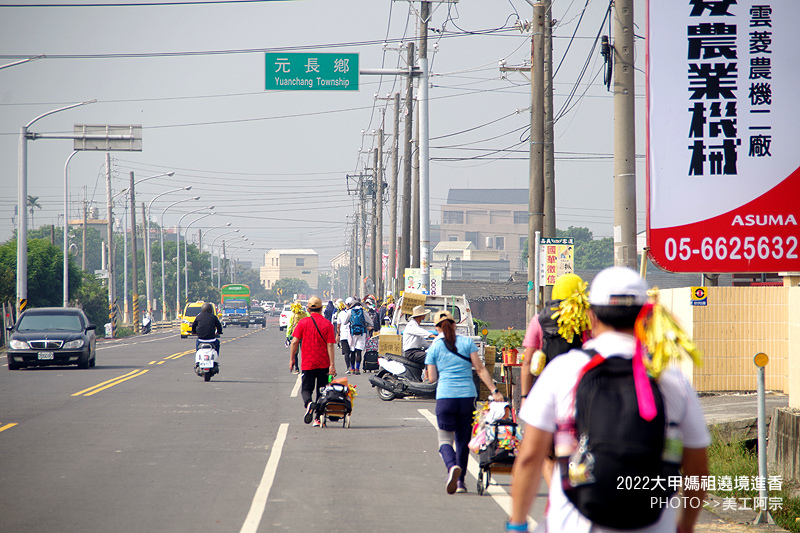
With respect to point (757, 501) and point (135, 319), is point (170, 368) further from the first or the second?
point (135, 319)

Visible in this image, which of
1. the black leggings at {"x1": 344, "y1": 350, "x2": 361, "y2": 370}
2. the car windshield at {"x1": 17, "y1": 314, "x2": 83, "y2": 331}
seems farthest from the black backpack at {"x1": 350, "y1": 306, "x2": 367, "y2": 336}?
the car windshield at {"x1": 17, "y1": 314, "x2": 83, "y2": 331}

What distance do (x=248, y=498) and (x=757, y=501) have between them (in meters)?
4.68

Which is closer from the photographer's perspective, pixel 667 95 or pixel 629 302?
pixel 629 302

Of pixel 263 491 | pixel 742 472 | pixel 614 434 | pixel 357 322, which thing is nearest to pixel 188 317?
pixel 357 322

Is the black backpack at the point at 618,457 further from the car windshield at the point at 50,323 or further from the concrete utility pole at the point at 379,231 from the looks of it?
the concrete utility pole at the point at 379,231

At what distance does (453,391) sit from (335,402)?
5.16 metres

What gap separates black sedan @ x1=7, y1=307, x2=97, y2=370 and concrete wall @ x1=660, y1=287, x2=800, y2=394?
58.1ft

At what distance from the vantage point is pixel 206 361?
70.5 feet

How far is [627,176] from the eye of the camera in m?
11.0

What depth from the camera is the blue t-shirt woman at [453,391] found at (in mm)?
8579

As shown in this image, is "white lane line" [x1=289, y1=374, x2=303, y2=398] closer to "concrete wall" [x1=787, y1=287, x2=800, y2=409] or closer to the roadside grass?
the roadside grass

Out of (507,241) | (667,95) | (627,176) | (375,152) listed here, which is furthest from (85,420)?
(507,241)

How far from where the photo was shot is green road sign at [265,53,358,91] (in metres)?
23.2

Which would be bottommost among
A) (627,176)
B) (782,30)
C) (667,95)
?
(627,176)
